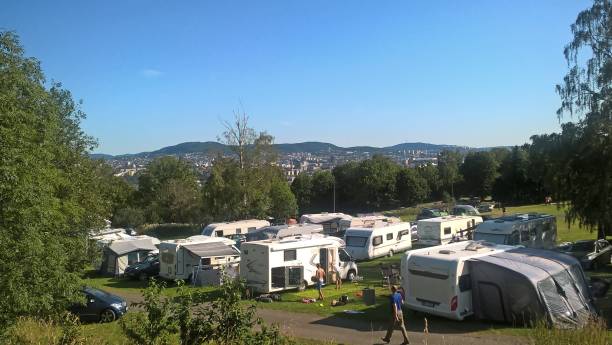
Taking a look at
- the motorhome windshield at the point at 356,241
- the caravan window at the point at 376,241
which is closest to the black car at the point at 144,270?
the motorhome windshield at the point at 356,241

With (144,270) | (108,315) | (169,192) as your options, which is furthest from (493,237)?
(169,192)

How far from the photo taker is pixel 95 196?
20.9 metres

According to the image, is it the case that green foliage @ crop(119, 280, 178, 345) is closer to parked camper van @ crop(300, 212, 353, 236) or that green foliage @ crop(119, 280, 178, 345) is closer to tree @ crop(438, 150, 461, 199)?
parked camper van @ crop(300, 212, 353, 236)

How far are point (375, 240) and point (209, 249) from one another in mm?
8856

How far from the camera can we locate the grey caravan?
43.5 feet

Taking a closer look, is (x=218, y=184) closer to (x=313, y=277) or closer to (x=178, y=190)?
(x=178, y=190)

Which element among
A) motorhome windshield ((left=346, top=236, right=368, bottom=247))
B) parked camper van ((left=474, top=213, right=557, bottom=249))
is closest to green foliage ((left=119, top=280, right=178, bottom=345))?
parked camper van ((left=474, top=213, right=557, bottom=249))

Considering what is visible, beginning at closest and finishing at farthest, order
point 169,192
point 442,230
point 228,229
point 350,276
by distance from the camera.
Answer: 1. point 350,276
2. point 442,230
3. point 228,229
4. point 169,192

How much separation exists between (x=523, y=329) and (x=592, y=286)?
482 cm

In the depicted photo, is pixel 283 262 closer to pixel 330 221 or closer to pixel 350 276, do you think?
pixel 350 276

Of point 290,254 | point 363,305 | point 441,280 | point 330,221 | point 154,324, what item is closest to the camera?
point 154,324

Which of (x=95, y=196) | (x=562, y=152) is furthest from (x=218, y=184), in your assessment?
(x=562, y=152)

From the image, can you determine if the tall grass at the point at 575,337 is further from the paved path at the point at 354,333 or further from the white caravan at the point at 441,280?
the white caravan at the point at 441,280

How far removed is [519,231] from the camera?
971 inches
